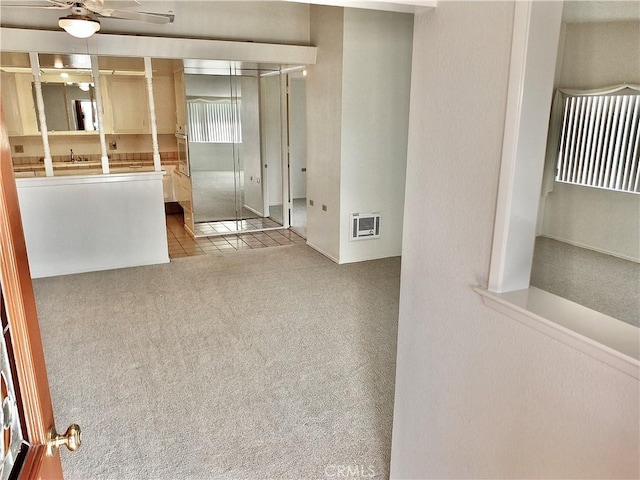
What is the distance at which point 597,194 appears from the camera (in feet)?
5.55

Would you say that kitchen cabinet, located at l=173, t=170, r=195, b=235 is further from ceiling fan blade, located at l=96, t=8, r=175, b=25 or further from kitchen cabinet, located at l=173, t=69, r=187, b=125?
ceiling fan blade, located at l=96, t=8, r=175, b=25

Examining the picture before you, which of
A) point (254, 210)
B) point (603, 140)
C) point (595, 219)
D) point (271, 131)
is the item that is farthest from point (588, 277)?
point (254, 210)

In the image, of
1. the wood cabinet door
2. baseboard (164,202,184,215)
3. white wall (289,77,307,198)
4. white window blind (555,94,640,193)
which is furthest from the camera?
baseboard (164,202,184,215)

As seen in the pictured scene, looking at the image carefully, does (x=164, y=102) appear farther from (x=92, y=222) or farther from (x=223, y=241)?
(x=92, y=222)

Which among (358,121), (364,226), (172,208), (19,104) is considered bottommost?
(172,208)

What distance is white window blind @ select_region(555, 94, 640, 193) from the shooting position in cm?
147

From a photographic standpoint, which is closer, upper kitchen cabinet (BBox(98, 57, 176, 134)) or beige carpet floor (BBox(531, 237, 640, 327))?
beige carpet floor (BBox(531, 237, 640, 327))

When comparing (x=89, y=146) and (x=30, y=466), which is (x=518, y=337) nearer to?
(x=30, y=466)

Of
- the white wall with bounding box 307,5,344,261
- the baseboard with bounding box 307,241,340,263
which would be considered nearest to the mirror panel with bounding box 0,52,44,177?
the white wall with bounding box 307,5,344,261

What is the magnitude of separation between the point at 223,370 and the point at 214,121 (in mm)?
4540

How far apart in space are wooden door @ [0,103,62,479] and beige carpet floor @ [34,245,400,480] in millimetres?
1427

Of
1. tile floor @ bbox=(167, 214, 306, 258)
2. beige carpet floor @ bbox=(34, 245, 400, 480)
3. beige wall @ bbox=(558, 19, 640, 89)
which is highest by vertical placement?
beige wall @ bbox=(558, 19, 640, 89)

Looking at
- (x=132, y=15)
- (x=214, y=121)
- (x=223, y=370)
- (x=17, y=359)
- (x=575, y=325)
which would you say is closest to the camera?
(x=17, y=359)

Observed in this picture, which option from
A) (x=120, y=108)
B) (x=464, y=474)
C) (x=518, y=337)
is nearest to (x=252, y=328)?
(x=464, y=474)
